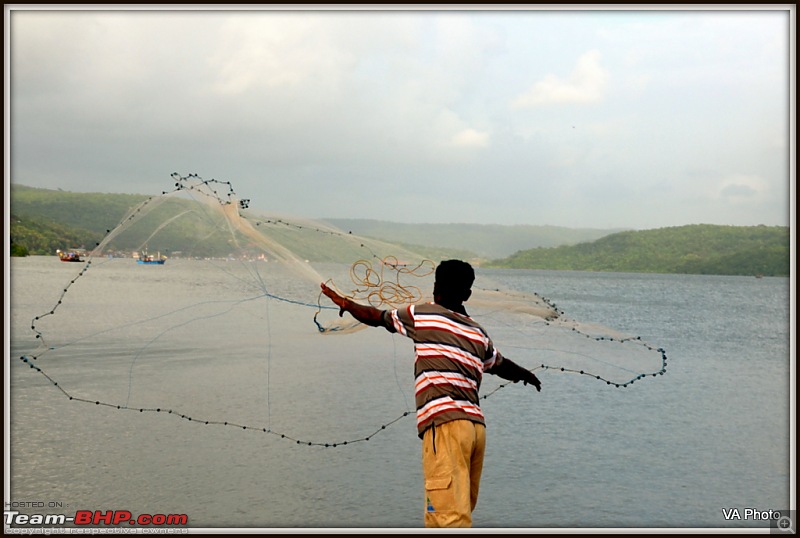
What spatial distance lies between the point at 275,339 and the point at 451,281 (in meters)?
22.3

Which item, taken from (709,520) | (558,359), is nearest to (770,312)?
(558,359)

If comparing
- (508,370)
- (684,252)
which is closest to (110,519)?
(508,370)

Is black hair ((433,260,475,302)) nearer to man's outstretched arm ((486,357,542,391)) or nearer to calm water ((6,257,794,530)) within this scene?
man's outstretched arm ((486,357,542,391))

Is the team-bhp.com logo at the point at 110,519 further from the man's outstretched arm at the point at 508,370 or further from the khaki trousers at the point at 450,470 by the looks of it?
the man's outstretched arm at the point at 508,370

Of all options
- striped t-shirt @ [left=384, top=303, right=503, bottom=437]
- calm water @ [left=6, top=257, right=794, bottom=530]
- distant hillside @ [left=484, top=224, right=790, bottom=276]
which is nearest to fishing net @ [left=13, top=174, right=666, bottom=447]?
calm water @ [left=6, top=257, right=794, bottom=530]

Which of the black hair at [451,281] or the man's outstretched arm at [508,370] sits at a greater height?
the black hair at [451,281]

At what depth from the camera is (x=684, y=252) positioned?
15275 cm

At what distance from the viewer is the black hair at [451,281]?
5.09m

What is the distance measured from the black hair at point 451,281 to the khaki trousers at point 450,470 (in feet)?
2.62

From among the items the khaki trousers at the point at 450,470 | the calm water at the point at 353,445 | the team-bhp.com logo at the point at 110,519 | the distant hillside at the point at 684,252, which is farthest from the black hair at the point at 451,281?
the distant hillside at the point at 684,252

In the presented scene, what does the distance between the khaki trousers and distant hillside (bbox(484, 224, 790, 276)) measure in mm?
135571

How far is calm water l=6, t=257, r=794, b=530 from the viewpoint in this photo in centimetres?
946

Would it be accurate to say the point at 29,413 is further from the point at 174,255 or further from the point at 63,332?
the point at 63,332

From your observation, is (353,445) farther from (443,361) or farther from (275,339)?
(275,339)
